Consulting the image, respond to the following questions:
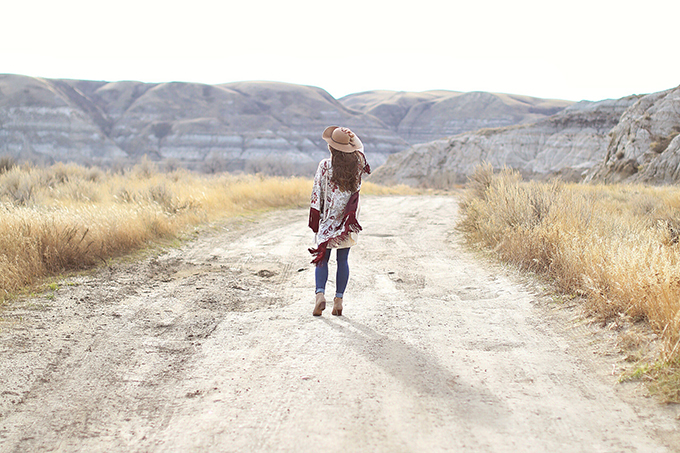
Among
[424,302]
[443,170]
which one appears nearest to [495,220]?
[424,302]

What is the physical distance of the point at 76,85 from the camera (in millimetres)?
123000

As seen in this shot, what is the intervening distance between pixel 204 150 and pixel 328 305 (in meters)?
90.6

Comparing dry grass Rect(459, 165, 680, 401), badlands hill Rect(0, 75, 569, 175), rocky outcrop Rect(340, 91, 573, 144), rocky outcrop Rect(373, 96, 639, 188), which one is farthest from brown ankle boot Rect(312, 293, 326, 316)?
rocky outcrop Rect(340, 91, 573, 144)

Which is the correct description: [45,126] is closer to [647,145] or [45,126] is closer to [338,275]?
[647,145]

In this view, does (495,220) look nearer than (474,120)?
Yes

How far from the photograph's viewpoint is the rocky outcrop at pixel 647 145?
19609 millimetres

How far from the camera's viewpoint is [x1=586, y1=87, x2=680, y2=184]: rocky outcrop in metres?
19.6

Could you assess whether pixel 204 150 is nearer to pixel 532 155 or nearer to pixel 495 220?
pixel 532 155

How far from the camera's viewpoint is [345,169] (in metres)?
5.09

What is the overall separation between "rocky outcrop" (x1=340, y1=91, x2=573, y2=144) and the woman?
129642mm

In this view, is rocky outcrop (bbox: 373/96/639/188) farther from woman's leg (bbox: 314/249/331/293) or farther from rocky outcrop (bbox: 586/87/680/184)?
woman's leg (bbox: 314/249/331/293)

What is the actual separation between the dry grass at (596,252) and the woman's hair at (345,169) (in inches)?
93.6

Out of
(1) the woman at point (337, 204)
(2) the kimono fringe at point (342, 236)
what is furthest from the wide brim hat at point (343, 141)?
(2) the kimono fringe at point (342, 236)

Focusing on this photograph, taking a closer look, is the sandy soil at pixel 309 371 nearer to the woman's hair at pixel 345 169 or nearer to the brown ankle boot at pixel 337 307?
the brown ankle boot at pixel 337 307
